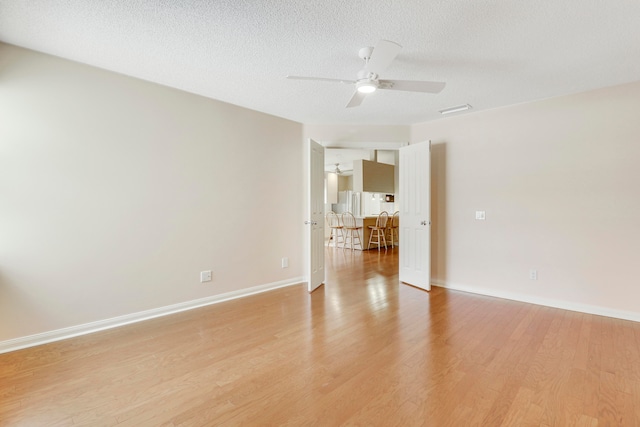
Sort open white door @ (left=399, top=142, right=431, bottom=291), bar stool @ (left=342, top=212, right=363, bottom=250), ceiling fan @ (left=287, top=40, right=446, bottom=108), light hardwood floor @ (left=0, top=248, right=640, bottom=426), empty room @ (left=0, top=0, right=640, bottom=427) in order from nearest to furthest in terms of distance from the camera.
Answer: light hardwood floor @ (left=0, top=248, right=640, bottom=426)
empty room @ (left=0, top=0, right=640, bottom=427)
ceiling fan @ (left=287, top=40, right=446, bottom=108)
open white door @ (left=399, top=142, right=431, bottom=291)
bar stool @ (left=342, top=212, right=363, bottom=250)

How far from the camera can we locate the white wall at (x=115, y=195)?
2.37 metres

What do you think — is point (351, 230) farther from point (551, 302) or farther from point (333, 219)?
point (551, 302)

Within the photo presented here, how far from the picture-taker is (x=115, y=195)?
9.18 ft

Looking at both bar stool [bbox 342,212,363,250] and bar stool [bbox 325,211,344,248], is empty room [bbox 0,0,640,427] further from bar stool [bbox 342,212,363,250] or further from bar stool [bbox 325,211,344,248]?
bar stool [bbox 325,211,344,248]

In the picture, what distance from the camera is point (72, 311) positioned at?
8.50ft

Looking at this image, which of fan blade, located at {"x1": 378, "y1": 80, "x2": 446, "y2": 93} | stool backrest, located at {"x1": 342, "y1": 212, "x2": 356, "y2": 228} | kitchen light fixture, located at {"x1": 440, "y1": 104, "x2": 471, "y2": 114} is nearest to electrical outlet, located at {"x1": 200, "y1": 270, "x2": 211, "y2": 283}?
fan blade, located at {"x1": 378, "y1": 80, "x2": 446, "y2": 93}

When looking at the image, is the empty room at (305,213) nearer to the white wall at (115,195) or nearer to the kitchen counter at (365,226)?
the white wall at (115,195)

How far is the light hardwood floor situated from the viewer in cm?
160

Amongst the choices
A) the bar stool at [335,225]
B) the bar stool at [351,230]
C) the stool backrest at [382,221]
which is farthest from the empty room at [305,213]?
the bar stool at [335,225]

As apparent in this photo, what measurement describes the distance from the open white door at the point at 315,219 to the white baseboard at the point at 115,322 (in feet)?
2.13

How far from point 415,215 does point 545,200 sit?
151 centimetres

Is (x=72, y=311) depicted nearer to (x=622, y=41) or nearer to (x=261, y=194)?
(x=261, y=194)

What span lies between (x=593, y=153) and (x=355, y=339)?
320cm

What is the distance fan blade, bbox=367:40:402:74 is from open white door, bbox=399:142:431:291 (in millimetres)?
2123
